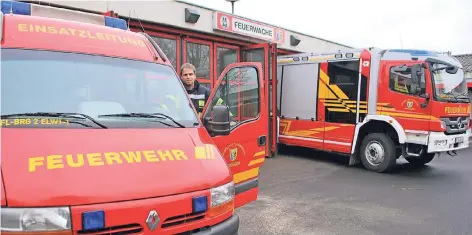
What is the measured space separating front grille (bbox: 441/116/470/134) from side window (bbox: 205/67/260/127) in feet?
15.5

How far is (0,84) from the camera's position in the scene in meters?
2.59

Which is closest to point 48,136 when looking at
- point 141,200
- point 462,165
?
point 141,200

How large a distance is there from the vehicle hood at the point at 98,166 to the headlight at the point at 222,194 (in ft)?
0.15

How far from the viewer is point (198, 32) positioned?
9.09 meters

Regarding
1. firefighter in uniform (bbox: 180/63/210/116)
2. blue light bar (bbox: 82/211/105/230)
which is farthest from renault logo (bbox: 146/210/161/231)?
firefighter in uniform (bbox: 180/63/210/116)

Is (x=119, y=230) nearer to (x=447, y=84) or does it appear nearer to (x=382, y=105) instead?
(x=382, y=105)

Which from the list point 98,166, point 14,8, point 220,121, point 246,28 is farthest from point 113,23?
point 246,28

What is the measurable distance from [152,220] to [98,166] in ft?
1.50

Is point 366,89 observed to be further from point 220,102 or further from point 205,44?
point 220,102

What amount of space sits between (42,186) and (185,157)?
0.93 m

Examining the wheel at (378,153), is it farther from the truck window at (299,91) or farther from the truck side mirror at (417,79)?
the truck window at (299,91)

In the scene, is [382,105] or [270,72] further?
[270,72]

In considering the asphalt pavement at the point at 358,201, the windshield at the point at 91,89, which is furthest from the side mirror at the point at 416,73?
the windshield at the point at 91,89

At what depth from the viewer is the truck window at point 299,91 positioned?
9633 mm
